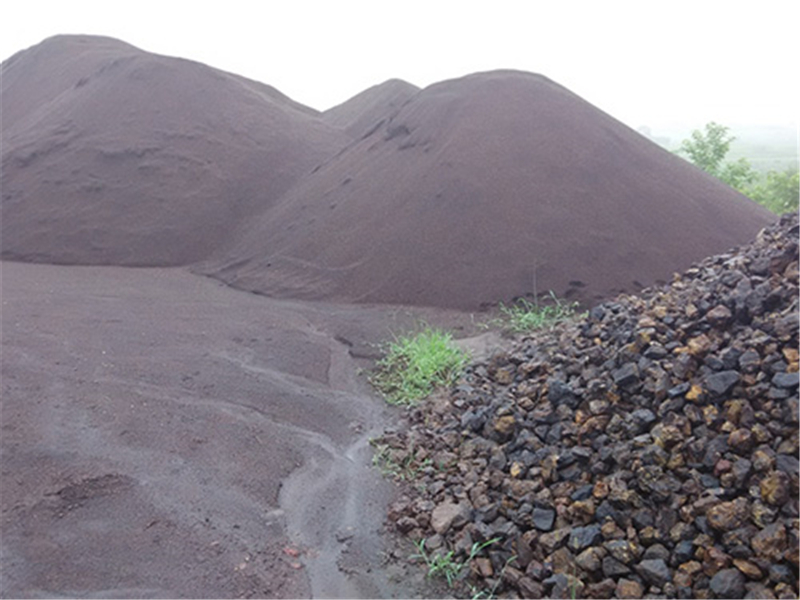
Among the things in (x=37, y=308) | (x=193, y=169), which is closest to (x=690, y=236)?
(x=37, y=308)

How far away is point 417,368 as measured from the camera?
Answer: 4.67m

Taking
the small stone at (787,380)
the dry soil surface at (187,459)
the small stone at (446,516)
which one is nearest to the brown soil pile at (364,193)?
the dry soil surface at (187,459)

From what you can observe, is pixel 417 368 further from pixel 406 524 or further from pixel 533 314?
pixel 406 524

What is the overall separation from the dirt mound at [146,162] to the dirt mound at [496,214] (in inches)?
41.2

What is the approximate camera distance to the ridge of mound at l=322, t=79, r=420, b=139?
1353 cm

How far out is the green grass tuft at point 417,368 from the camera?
4457 millimetres

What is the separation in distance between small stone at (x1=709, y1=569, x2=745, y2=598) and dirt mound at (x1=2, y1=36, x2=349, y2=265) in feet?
24.7

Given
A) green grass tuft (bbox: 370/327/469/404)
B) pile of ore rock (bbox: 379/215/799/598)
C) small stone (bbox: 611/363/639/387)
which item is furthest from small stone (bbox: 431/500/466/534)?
green grass tuft (bbox: 370/327/469/404)

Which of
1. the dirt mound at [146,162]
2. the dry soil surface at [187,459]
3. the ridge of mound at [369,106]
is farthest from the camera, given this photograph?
the ridge of mound at [369,106]

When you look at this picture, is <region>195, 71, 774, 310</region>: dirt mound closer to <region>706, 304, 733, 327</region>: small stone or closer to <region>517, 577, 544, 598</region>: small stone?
<region>706, 304, 733, 327</region>: small stone

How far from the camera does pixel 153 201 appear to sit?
9.35 meters

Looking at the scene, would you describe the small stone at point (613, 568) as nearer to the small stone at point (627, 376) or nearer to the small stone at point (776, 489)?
the small stone at point (776, 489)

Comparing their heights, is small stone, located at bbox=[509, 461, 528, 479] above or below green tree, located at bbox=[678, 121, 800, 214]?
below

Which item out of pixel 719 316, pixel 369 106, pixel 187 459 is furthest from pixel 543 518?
pixel 369 106
